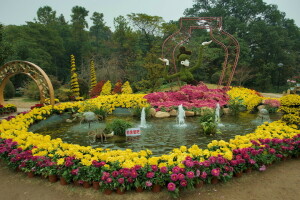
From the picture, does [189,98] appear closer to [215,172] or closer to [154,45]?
[215,172]

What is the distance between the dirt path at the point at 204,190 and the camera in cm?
319

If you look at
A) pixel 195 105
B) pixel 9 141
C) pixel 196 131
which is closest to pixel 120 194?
pixel 9 141

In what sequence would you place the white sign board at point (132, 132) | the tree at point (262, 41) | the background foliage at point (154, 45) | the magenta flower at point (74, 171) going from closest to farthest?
1. the magenta flower at point (74, 171)
2. the white sign board at point (132, 132)
3. the background foliage at point (154, 45)
4. the tree at point (262, 41)

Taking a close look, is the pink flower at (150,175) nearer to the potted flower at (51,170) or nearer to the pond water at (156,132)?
the potted flower at (51,170)

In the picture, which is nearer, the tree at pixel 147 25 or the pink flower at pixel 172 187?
the pink flower at pixel 172 187

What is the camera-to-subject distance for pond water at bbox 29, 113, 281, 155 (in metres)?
5.39

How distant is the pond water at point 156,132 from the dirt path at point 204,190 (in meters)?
1.60

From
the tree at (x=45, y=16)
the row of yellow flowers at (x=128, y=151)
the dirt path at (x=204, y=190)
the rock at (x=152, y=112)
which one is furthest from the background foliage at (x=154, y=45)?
the dirt path at (x=204, y=190)

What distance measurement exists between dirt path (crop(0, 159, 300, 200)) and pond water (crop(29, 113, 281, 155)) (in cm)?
160

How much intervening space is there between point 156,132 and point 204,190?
327cm

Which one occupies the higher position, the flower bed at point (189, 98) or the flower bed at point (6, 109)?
the flower bed at point (189, 98)

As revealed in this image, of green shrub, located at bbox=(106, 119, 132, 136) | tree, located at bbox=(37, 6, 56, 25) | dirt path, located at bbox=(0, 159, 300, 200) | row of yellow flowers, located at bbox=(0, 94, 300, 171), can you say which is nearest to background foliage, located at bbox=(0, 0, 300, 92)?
tree, located at bbox=(37, 6, 56, 25)

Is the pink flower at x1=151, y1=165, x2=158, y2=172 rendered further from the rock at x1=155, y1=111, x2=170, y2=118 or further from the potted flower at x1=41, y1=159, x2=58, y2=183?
the rock at x1=155, y1=111, x2=170, y2=118

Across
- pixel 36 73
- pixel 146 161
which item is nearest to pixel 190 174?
pixel 146 161
